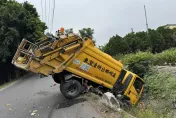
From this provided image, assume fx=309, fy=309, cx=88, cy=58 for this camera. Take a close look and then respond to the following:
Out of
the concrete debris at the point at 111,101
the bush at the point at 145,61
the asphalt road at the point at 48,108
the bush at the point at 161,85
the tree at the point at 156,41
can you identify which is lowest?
the asphalt road at the point at 48,108

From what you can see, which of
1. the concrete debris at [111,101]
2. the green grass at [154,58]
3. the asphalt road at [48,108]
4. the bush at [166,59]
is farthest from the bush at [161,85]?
the asphalt road at [48,108]

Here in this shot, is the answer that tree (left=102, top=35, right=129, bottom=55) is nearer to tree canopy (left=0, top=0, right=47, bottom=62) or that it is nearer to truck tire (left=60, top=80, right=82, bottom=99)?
tree canopy (left=0, top=0, right=47, bottom=62)

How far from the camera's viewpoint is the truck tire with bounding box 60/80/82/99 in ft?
38.7

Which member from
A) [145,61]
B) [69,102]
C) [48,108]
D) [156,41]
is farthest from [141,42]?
[48,108]

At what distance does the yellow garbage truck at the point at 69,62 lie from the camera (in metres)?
11.5

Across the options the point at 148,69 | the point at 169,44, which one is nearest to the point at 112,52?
the point at 169,44

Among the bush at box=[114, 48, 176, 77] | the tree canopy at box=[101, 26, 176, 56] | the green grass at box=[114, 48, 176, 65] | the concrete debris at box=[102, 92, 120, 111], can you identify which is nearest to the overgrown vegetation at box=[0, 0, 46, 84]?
the tree canopy at box=[101, 26, 176, 56]

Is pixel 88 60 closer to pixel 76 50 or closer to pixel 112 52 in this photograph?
pixel 76 50

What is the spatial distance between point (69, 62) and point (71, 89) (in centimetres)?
107

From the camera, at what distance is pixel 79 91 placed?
11992 mm

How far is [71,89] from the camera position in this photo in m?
12.0

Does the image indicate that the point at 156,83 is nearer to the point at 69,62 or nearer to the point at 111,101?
the point at 69,62

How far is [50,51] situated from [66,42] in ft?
2.44

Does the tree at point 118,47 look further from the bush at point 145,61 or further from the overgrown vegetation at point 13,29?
the bush at point 145,61
